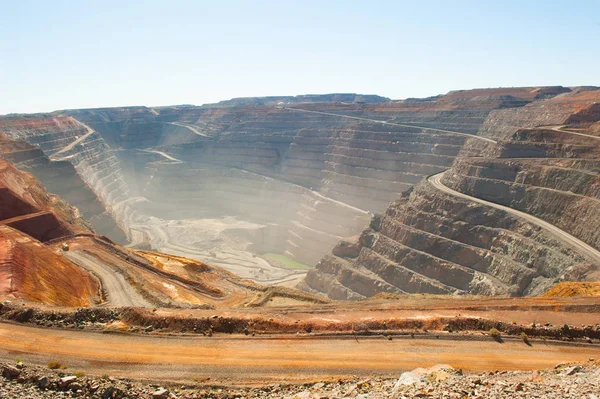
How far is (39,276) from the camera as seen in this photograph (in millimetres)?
31578

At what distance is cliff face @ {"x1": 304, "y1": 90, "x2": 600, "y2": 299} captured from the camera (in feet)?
161

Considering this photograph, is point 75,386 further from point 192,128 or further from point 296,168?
point 192,128

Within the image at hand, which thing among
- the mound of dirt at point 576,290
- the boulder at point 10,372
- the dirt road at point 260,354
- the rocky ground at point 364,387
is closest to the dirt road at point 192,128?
the mound of dirt at point 576,290

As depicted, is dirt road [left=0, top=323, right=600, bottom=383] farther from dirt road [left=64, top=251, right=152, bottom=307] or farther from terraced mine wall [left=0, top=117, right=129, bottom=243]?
terraced mine wall [left=0, top=117, right=129, bottom=243]

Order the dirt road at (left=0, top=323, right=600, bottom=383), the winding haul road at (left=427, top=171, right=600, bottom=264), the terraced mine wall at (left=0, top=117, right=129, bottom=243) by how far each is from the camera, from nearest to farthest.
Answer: the dirt road at (left=0, top=323, right=600, bottom=383), the winding haul road at (left=427, top=171, right=600, bottom=264), the terraced mine wall at (left=0, top=117, right=129, bottom=243)

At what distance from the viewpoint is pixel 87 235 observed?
50562mm

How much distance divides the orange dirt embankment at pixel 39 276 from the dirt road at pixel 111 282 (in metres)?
1.16

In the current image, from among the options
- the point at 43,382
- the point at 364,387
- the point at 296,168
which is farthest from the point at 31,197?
the point at 296,168

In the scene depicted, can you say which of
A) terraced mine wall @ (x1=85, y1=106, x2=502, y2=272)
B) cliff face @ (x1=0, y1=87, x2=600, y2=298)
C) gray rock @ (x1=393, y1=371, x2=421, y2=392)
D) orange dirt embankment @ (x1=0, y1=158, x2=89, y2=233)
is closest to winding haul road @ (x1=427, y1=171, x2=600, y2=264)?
cliff face @ (x1=0, y1=87, x2=600, y2=298)

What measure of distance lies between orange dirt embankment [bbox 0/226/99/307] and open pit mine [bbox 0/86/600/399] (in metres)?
0.20

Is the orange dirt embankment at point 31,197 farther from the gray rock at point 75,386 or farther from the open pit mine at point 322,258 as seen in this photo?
the gray rock at point 75,386

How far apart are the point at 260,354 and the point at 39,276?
20.3 meters

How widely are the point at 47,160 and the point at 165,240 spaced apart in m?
32.7

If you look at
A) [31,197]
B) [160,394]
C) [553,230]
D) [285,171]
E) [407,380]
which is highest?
[285,171]
